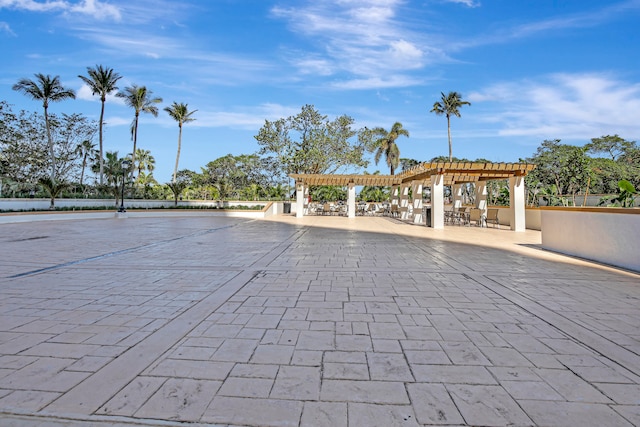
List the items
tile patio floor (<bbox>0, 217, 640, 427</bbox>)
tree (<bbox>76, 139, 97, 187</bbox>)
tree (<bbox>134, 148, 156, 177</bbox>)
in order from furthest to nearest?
tree (<bbox>134, 148, 156, 177</bbox>), tree (<bbox>76, 139, 97, 187</bbox>), tile patio floor (<bbox>0, 217, 640, 427</bbox>)

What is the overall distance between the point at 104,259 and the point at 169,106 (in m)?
27.3

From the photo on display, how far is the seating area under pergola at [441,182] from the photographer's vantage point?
13023 mm

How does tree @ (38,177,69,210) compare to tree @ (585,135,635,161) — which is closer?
tree @ (38,177,69,210)

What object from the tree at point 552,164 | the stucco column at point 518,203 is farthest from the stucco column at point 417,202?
the tree at point 552,164

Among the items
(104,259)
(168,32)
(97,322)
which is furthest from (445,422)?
(168,32)

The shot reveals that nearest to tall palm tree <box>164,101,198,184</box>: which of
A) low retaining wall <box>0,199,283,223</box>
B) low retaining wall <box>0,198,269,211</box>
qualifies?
low retaining wall <box>0,198,269,211</box>

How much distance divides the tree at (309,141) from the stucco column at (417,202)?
1115 cm

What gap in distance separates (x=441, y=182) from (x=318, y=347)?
1264 cm

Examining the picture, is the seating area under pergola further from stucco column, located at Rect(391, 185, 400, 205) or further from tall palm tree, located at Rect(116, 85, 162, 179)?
tall palm tree, located at Rect(116, 85, 162, 179)

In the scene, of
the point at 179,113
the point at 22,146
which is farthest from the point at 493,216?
the point at 22,146

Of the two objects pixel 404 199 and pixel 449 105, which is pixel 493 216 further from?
pixel 449 105

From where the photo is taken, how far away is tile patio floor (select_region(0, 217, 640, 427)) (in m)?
1.87

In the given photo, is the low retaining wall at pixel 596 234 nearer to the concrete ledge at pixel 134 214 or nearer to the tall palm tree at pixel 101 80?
the concrete ledge at pixel 134 214

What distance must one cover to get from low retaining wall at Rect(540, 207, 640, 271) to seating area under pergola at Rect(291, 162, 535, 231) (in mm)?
4854
